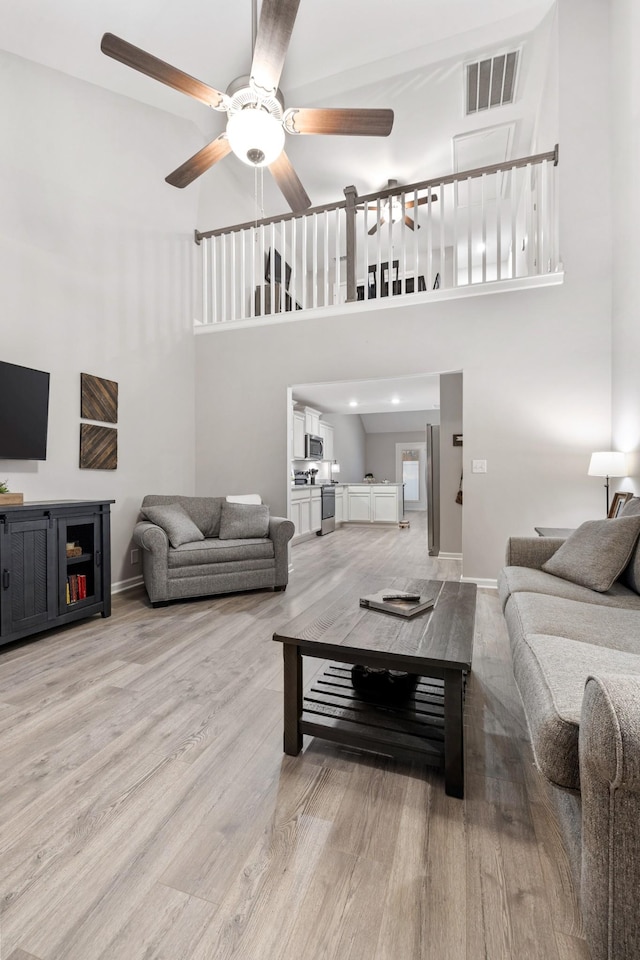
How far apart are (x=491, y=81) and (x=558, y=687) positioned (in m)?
5.90

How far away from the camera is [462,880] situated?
1134 millimetres

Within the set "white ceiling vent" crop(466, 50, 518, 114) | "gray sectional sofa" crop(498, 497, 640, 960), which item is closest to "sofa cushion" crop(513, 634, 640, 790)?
"gray sectional sofa" crop(498, 497, 640, 960)

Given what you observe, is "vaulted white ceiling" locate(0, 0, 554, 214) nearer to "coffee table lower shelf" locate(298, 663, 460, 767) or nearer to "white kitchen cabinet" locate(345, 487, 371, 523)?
"coffee table lower shelf" locate(298, 663, 460, 767)

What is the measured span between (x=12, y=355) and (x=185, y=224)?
2.70 meters

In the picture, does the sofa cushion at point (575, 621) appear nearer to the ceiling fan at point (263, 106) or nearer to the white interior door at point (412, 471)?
the ceiling fan at point (263, 106)

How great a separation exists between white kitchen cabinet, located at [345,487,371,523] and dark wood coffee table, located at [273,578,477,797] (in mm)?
7396

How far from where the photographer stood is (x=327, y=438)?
923 centimetres

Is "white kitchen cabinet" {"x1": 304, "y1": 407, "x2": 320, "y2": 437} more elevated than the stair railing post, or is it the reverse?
the stair railing post

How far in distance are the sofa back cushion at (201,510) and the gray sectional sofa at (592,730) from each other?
9.77 ft

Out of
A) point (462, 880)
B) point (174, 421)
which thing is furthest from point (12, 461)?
point (462, 880)

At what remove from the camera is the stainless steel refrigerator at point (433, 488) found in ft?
19.3

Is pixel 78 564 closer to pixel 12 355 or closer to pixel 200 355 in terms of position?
pixel 12 355

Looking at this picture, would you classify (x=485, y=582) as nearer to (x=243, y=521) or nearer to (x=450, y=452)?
(x=450, y=452)

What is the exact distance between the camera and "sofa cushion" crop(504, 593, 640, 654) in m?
1.56
